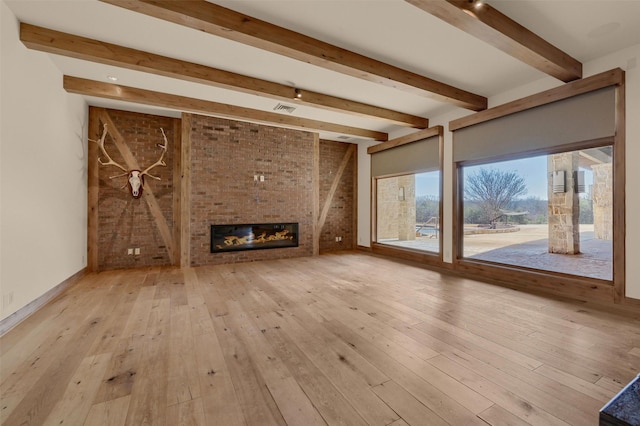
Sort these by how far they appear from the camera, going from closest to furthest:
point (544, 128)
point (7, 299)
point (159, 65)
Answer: point (7, 299) < point (159, 65) < point (544, 128)

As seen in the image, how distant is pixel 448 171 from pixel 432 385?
14.1 ft

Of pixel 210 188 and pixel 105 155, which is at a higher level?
pixel 105 155

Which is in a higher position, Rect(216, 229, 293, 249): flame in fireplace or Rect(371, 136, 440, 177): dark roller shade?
Rect(371, 136, 440, 177): dark roller shade

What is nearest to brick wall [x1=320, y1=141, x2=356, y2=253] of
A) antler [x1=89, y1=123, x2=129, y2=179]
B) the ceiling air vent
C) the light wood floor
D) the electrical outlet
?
the ceiling air vent

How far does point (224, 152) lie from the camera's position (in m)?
5.71

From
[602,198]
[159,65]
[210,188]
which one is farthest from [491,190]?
[159,65]

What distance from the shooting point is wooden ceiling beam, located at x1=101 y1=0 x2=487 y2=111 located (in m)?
2.37

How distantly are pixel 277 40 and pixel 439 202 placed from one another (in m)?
4.07

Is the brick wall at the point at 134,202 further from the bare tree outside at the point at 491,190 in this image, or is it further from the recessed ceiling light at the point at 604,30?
the recessed ceiling light at the point at 604,30

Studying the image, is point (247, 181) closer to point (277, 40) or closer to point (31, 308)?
point (277, 40)

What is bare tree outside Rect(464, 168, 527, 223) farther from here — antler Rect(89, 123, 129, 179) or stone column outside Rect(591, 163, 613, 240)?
antler Rect(89, 123, 129, 179)

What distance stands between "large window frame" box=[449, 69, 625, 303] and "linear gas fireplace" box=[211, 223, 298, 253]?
12.2ft

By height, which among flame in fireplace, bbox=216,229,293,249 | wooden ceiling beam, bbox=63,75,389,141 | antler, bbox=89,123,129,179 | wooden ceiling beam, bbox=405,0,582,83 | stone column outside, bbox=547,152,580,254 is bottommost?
flame in fireplace, bbox=216,229,293,249

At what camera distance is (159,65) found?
3389 mm
